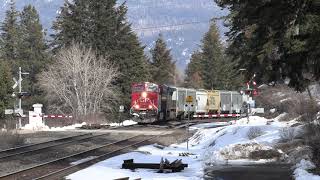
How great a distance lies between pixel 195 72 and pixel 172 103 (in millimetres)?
72949

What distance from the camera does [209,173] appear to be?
17.7 m

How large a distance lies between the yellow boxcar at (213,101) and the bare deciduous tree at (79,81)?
11.5 meters

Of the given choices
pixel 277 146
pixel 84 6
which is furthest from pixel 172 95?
pixel 277 146

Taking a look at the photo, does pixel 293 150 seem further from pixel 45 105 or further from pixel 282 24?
pixel 45 105

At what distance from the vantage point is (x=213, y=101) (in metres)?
69.0

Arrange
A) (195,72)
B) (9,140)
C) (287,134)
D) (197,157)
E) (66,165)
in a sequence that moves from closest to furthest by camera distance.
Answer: (66,165)
(197,157)
(287,134)
(9,140)
(195,72)

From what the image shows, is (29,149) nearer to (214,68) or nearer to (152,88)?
(152,88)

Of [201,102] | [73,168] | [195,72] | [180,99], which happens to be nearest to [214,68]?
[195,72]

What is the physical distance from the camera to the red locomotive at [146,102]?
163 ft

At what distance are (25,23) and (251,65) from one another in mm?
85050

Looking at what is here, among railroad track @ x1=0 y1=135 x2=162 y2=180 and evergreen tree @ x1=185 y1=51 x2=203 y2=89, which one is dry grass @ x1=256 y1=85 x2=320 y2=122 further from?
evergreen tree @ x1=185 y1=51 x2=203 y2=89

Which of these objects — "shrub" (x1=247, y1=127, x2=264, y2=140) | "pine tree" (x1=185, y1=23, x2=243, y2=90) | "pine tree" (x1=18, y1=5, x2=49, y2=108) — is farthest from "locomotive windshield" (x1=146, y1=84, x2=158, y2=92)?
"pine tree" (x1=185, y1=23, x2=243, y2=90)

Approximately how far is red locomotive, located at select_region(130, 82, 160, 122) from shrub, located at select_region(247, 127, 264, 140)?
22.3 meters

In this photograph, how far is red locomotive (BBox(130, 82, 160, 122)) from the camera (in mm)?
49812
